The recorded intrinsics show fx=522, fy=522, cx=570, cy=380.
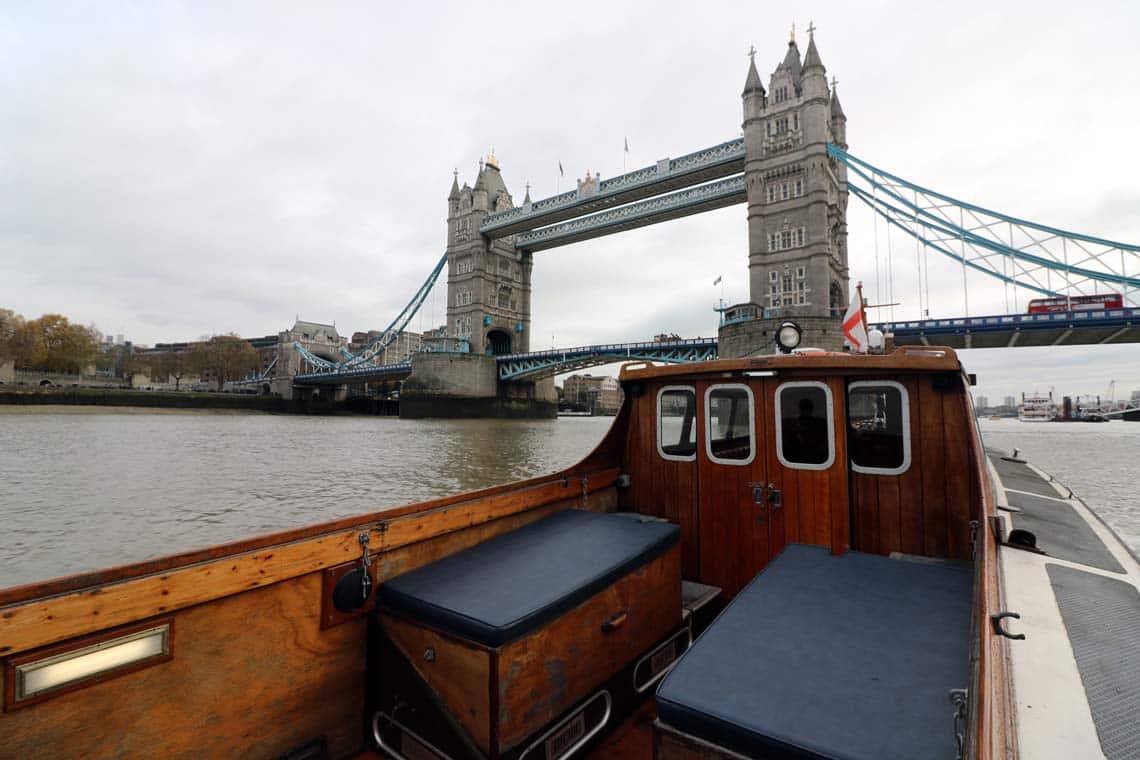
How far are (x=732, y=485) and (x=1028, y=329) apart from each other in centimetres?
4577

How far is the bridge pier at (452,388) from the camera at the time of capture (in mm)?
56625

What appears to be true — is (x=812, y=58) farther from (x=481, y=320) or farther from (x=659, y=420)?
(x=659, y=420)

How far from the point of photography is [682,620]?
3852 mm

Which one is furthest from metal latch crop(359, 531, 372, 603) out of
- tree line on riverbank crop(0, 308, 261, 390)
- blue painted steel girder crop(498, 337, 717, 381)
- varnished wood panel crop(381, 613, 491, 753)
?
tree line on riverbank crop(0, 308, 261, 390)

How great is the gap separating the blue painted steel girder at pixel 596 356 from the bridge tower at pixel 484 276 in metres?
11.4

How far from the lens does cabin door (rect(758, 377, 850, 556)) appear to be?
12.8 ft

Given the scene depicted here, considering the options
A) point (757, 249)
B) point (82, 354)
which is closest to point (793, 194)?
point (757, 249)

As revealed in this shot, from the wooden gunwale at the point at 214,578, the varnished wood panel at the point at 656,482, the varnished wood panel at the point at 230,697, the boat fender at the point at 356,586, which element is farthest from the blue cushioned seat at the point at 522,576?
the varnished wood panel at the point at 656,482

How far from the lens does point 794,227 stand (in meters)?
45.1

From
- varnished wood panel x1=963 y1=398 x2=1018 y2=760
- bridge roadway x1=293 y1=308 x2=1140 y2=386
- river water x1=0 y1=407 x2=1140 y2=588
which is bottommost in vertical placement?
river water x1=0 y1=407 x2=1140 y2=588

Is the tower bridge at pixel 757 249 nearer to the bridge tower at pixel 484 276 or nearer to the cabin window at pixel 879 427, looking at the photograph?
the bridge tower at pixel 484 276

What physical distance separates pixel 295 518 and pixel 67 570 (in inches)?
124

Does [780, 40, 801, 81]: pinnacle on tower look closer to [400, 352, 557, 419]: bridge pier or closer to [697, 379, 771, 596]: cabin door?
[400, 352, 557, 419]: bridge pier

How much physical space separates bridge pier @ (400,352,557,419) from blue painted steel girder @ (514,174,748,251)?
23423 mm
